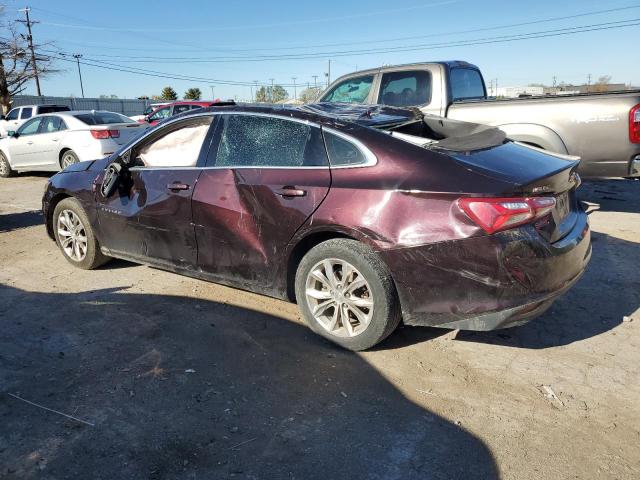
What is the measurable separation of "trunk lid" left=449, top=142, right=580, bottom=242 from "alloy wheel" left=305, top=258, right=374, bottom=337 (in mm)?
1047

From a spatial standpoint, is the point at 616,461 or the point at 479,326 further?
the point at 479,326

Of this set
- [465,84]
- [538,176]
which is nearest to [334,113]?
[538,176]

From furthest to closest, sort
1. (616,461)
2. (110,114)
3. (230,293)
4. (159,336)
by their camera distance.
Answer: (110,114)
(230,293)
(159,336)
(616,461)

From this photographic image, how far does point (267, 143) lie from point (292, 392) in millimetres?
1862

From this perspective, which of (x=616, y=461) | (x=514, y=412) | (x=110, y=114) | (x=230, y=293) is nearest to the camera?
(x=616, y=461)

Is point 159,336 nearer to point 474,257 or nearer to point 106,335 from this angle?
point 106,335

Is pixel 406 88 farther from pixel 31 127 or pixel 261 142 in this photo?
pixel 31 127

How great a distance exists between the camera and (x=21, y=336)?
3744 mm

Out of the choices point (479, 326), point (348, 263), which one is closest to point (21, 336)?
point (348, 263)

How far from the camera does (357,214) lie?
324 centimetres

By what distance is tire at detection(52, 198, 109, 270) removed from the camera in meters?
5.07

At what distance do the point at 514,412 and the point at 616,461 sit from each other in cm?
54

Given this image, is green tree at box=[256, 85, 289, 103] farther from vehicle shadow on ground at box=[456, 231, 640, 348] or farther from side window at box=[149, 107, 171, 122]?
vehicle shadow on ground at box=[456, 231, 640, 348]

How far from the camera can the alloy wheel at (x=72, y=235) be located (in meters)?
5.19
